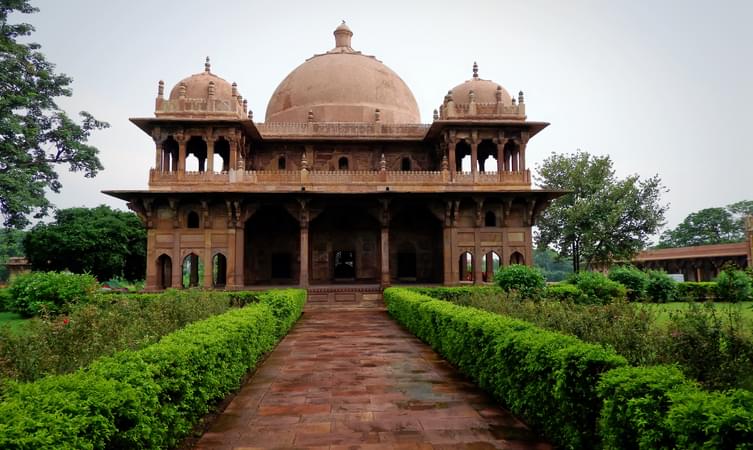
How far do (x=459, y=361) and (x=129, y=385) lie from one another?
16.6 feet

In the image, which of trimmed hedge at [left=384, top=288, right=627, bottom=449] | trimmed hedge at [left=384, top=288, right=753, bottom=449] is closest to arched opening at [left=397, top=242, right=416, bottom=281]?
trimmed hedge at [left=384, top=288, right=627, bottom=449]

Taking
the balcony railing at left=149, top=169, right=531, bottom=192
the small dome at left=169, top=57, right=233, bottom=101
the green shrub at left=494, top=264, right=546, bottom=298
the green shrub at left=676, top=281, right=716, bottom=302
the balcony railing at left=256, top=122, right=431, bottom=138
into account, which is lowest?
the green shrub at left=676, top=281, right=716, bottom=302

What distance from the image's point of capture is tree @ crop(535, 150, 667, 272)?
2714 centimetres

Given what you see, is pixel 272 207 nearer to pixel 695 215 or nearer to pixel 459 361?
pixel 459 361

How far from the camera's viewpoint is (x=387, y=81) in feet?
83.4

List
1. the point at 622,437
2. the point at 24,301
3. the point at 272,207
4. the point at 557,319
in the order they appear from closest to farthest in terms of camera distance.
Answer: the point at 622,437, the point at 557,319, the point at 24,301, the point at 272,207

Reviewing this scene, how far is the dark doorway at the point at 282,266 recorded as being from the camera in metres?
22.2

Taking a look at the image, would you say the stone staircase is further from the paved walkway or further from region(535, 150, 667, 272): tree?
region(535, 150, 667, 272): tree

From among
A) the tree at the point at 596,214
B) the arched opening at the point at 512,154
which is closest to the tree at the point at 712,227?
the tree at the point at 596,214

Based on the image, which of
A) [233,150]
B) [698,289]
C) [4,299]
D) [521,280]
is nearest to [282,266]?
[233,150]

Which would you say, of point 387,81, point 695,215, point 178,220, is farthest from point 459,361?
point 695,215

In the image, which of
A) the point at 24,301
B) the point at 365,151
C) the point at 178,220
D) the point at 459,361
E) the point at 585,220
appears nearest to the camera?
the point at 459,361

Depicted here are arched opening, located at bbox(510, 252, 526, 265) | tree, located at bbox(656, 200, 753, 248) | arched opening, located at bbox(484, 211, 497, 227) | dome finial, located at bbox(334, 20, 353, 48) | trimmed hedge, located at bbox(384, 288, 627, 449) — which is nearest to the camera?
trimmed hedge, located at bbox(384, 288, 627, 449)

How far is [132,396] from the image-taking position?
3.37 meters
